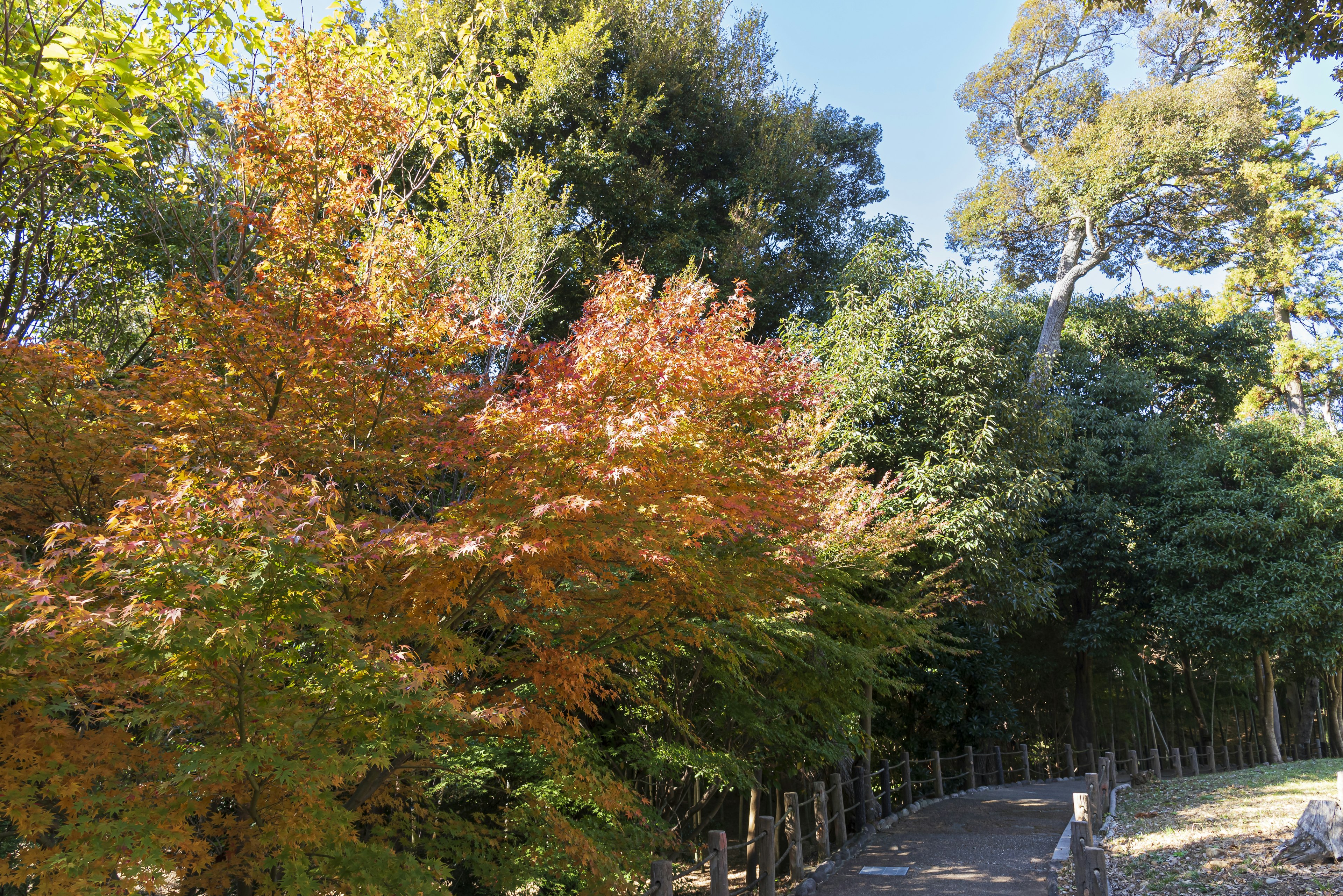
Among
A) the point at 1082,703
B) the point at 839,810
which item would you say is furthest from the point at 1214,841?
the point at 1082,703

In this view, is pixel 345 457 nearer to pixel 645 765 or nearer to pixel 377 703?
pixel 377 703

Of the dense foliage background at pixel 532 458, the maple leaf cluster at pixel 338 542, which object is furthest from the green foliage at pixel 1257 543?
the maple leaf cluster at pixel 338 542

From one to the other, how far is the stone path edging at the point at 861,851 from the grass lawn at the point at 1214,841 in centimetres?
17

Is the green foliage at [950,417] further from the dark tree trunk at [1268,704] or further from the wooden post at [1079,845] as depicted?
the dark tree trunk at [1268,704]

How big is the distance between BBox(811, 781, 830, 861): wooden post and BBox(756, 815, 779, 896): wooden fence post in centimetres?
261

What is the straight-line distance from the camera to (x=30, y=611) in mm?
3160

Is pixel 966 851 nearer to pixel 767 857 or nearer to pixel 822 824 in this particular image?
pixel 822 824

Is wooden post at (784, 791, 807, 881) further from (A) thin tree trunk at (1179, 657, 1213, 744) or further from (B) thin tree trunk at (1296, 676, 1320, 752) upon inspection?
(B) thin tree trunk at (1296, 676, 1320, 752)

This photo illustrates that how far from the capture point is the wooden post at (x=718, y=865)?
6.20m

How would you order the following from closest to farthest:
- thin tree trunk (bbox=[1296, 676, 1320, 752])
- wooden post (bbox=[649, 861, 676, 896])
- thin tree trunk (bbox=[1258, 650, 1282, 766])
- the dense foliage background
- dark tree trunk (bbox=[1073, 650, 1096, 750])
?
the dense foliage background → wooden post (bbox=[649, 861, 676, 896]) → dark tree trunk (bbox=[1073, 650, 1096, 750]) → thin tree trunk (bbox=[1258, 650, 1282, 766]) → thin tree trunk (bbox=[1296, 676, 1320, 752])

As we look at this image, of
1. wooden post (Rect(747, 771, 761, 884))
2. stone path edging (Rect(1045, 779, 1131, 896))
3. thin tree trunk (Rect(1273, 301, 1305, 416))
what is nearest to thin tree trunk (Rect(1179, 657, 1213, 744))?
thin tree trunk (Rect(1273, 301, 1305, 416))

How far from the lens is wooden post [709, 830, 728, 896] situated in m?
6.20

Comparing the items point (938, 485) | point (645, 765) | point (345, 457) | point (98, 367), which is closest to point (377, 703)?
point (345, 457)

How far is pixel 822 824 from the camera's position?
32.2ft
